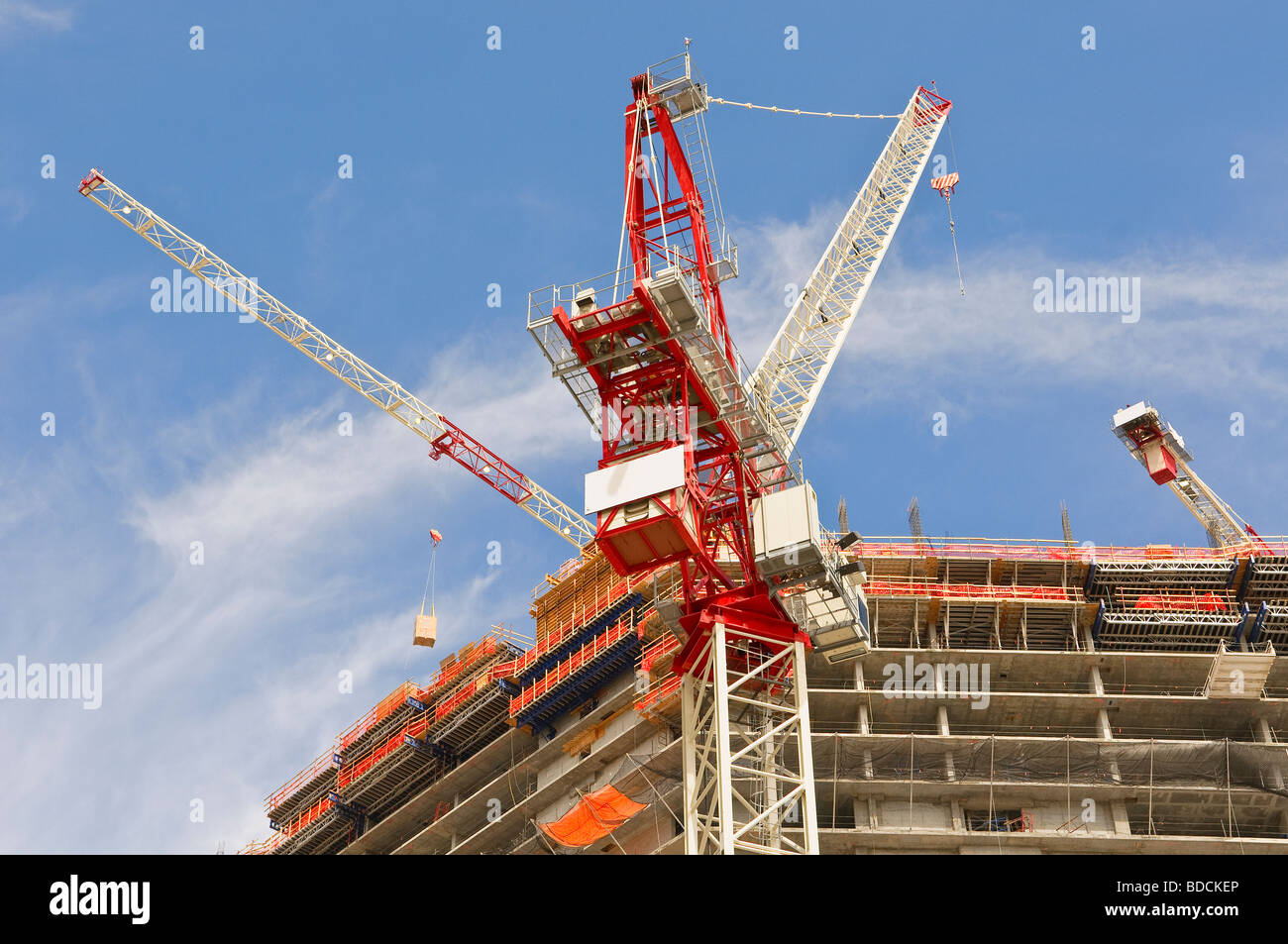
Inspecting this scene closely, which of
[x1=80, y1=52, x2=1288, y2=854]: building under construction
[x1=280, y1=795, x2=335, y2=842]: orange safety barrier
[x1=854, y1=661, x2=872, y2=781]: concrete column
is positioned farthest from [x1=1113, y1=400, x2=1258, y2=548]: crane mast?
[x1=280, y1=795, x2=335, y2=842]: orange safety barrier

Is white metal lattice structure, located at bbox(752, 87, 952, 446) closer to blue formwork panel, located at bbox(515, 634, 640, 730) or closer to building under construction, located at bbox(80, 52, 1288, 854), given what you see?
building under construction, located at bbox(80, 52, 1288, 854)

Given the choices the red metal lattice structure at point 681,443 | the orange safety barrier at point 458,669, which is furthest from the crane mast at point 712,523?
the orange safety barrier at point 458,669

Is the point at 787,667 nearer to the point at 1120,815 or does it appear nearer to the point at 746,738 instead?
the point at 746,738

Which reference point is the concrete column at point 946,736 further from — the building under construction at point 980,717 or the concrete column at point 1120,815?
the concrete column at point 1120,815

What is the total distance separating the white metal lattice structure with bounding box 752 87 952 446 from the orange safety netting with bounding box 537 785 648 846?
16196mm

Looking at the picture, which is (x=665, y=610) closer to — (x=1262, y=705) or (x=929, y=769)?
(x=929, y=769)

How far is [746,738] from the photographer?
4844 centimetres

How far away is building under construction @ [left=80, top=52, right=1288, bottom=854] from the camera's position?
48094mm

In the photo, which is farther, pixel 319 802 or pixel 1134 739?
pixel 319 802

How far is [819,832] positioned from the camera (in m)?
54.1

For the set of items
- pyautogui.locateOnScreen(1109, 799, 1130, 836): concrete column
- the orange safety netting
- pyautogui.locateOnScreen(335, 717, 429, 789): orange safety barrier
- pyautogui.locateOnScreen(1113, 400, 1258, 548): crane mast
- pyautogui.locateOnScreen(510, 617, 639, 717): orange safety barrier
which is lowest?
pyautogui.locateOnScreen(1109, 799, 1130, 836): concrete column
